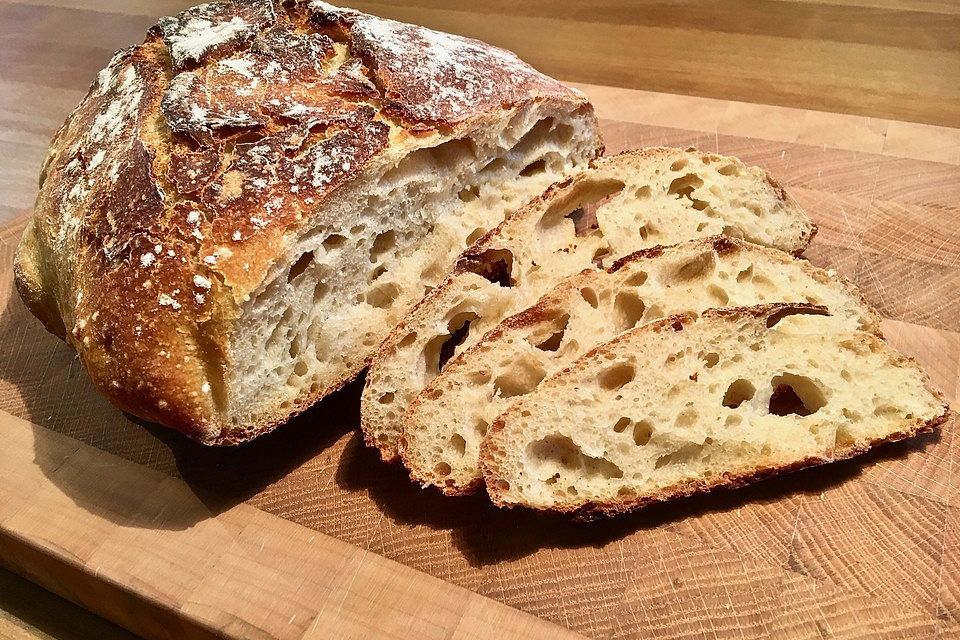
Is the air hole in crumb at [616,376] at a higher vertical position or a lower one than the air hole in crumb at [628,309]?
lower

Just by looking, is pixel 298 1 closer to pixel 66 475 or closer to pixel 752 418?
pixel 66 475

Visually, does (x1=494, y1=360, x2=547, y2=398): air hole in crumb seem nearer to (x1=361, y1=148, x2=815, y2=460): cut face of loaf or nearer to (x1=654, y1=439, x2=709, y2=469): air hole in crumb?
(x1=361, y1=148, x2=815, y2=460): cut face of loaf

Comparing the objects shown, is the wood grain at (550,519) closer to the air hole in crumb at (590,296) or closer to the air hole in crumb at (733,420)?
the air hole in crumb at (733,420)

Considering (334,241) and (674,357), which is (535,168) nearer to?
(334,241)

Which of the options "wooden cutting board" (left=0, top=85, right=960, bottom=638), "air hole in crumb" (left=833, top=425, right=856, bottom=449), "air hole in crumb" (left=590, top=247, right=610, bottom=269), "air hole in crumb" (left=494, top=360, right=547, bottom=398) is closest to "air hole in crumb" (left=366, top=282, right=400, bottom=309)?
"wooden cutting board" (left=0, top=85, right=960, bottom=638)

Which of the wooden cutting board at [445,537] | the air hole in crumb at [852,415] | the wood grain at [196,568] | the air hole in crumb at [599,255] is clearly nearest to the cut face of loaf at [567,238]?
the air hole in crumb at [599,255]

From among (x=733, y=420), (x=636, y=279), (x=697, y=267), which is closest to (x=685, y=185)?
→ (x=697, y=267)
